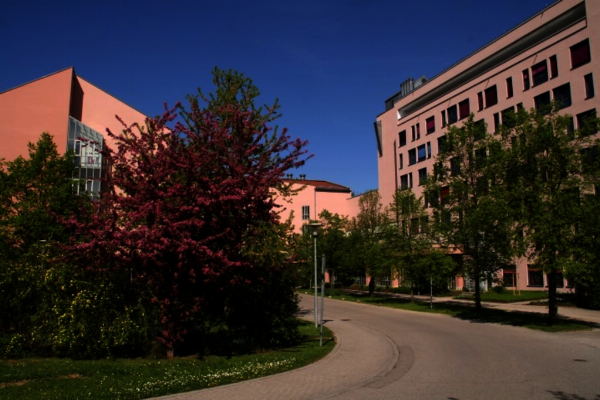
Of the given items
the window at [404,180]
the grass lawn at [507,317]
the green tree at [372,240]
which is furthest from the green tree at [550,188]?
the window at [404,180]

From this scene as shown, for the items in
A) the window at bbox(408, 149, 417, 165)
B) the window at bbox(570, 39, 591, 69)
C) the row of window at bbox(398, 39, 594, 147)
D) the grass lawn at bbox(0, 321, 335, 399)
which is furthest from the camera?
the window at bbox(408, 149, 417, 165)

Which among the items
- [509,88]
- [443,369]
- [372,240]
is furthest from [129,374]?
[509,88]

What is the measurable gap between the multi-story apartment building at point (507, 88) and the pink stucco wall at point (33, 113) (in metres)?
26.2

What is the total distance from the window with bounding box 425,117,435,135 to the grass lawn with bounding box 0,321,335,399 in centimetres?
3937

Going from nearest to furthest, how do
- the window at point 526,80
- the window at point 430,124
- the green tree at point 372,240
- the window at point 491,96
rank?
the green tree at point 372,240
the window at point 526,80
the window at point 491,96
the window at point 430,124

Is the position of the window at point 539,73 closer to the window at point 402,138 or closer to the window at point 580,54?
the window at point 580,54

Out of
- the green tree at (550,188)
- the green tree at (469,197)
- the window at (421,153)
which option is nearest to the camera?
the green tree at (550,188)

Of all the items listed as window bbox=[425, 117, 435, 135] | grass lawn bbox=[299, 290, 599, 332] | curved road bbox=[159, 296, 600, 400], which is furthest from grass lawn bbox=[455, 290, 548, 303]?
window bbox=[425, 117, 435, 135]

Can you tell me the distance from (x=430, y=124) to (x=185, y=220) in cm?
4149

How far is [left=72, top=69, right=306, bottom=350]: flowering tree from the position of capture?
1053cm

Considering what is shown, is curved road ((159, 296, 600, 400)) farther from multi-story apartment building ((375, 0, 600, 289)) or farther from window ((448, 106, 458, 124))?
window ((448, 106, 458, 124))

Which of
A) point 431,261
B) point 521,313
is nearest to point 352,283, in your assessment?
point 431,261

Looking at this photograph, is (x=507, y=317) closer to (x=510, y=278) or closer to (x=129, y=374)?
(x=510, y=278)

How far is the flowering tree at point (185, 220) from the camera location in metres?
10.5
